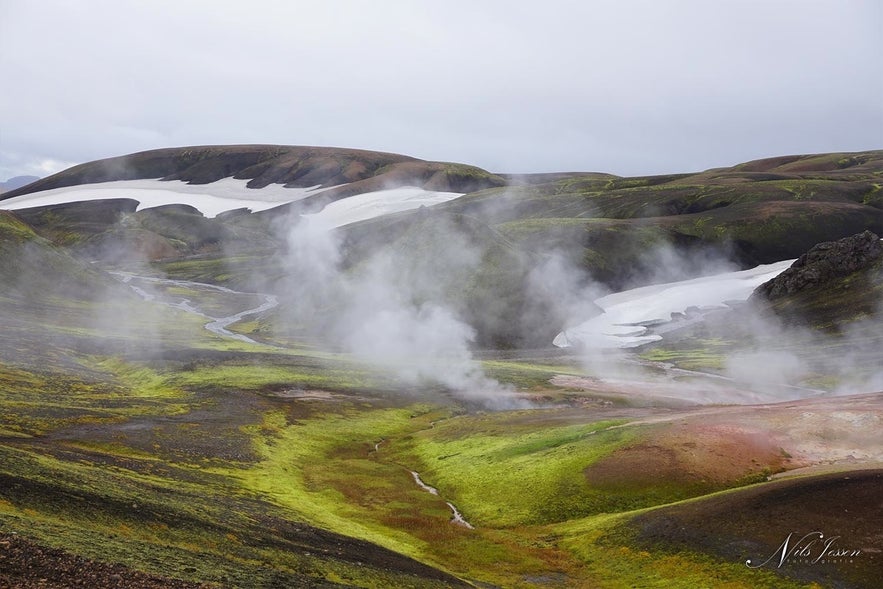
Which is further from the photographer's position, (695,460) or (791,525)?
(695,460)

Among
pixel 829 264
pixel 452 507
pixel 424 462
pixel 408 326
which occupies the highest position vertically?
pixel 829 264

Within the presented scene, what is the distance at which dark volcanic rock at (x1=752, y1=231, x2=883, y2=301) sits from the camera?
607 feet

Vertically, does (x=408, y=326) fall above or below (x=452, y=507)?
above

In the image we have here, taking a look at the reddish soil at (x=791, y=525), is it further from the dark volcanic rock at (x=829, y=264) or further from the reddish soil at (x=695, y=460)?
the dark volcanic rock at (x=829, y=264)

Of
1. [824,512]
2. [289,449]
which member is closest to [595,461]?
[824,512]

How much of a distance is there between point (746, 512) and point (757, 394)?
7205 centimetres

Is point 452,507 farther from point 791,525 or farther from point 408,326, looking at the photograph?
point 408,326

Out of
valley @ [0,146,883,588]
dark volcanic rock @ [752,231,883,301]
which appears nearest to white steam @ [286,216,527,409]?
valley @ [0,146,883,588]

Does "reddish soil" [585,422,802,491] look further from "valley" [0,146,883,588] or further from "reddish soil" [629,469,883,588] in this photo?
"reddish soil" [629,469,883,588]

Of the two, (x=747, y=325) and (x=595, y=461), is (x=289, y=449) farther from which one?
(x=747, y=325)

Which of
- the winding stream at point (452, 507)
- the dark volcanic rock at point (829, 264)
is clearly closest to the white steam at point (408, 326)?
the winding stream at point (452, 507)

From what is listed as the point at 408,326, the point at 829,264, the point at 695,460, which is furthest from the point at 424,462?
the point at 829,264

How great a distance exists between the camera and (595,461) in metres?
59.0

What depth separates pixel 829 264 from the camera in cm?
18688
